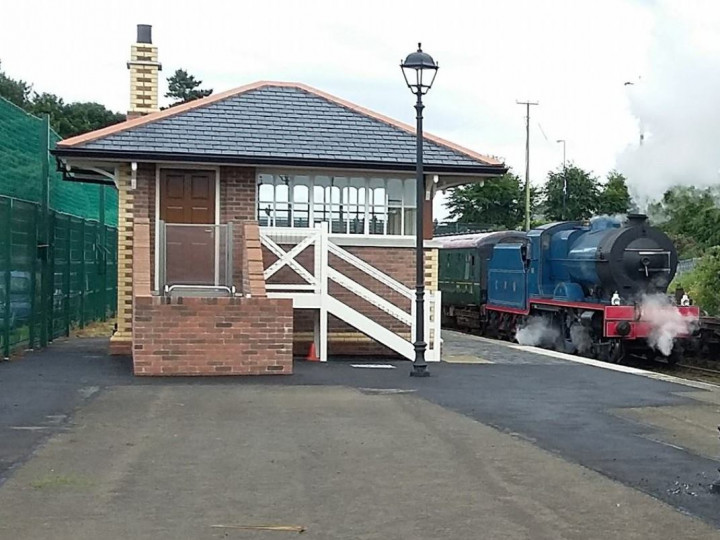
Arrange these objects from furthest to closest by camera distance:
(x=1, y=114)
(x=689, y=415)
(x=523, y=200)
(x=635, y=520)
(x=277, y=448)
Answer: (x=523, y=200) → (x=1, y=114) → (x=689, y=415) → (x=277, y=448) → (x=635, y=520)

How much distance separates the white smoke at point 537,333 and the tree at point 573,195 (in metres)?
33.5

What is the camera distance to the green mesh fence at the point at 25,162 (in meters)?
16.2

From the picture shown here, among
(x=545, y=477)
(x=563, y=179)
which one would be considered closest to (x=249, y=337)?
(x=545, y=477)

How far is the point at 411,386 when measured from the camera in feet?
42.6

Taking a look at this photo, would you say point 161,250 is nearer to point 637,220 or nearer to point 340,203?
point 340,203

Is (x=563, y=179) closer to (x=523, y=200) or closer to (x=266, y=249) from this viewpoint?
(x=523, y=200)

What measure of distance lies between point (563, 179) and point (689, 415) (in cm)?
4914

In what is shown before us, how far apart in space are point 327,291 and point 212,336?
338 centimetres

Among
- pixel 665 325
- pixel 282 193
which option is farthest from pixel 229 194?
pixel 665 325

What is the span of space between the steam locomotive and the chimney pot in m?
9.71

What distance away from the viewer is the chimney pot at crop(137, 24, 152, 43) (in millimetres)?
20312

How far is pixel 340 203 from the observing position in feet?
57.1

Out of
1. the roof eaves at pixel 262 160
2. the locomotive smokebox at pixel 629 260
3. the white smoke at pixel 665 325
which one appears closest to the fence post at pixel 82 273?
the roof eaves at pixel 262 160

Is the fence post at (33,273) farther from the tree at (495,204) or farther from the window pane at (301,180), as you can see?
the tree at (495,204)
